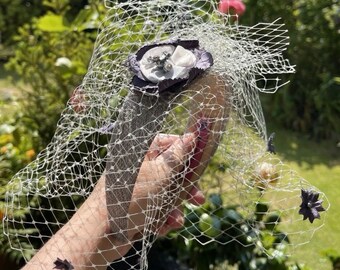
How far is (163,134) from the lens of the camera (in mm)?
1057

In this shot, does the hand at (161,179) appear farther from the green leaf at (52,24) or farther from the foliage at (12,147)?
the green leaf at (52,24)

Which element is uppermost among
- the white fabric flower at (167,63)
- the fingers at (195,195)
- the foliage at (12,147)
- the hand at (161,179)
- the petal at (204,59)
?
the white fabric flower at (167,63)

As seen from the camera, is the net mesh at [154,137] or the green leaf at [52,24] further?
the green leaf at [52,24]

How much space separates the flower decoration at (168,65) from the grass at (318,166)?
1851 millimetres

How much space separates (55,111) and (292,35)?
2.40 meters

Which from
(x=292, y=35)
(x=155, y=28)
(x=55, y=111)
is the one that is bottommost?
(x=292, y=35)

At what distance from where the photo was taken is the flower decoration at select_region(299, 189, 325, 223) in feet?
3.10

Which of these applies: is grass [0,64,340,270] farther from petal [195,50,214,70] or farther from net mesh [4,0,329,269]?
petal [195,50,214,70]

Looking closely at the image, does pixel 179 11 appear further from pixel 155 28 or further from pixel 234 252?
pixel 234 252

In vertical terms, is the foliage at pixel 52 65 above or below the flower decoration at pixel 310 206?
below

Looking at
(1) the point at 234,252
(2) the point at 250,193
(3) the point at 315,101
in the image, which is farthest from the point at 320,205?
(3) the point at 315,101

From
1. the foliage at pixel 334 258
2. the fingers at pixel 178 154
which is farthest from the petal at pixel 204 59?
the foliage at pixel 334 258

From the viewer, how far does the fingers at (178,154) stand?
1.01 metres

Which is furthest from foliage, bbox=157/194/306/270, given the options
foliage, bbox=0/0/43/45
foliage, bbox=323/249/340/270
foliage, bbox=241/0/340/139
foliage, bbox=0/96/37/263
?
foliage, bbox=0/0/43/45
